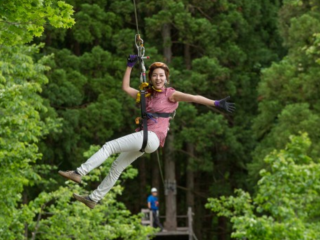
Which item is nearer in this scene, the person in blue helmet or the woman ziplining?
the woman ziplining

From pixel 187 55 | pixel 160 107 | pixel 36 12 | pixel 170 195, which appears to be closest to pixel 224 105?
pixel 160 107

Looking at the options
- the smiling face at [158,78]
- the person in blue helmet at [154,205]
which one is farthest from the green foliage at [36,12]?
the person in blue helmet at [154,205]

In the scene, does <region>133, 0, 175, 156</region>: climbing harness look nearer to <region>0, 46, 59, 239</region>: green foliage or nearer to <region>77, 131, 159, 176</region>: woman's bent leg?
<region>77, 131, 159, 176</region>: woman's bent leg

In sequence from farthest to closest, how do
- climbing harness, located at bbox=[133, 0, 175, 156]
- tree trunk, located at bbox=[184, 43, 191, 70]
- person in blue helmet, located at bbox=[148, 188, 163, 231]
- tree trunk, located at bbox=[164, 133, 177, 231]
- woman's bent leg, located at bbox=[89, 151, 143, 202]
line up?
tree trunk, located at bbox=[184, 43, 191, 70], tree trunk, located at bbox=[164, 133, 177, 231], person in blue helmet, located at bbox=[148, 188, 163, 231], woman's bent leg, located at bbox=[89, 151, 143, 202], climbing harness, located at bbox=[133, 0, 175, 156]

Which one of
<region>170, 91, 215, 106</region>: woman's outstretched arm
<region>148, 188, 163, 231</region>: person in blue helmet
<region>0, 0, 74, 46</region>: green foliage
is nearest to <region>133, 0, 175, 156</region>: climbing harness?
<region>170, 91, 215, 106</region>: woman's outstretched arm

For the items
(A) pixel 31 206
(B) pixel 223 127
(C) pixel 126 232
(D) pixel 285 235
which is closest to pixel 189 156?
(B) pixel 223 127

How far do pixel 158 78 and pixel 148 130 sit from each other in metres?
0.54

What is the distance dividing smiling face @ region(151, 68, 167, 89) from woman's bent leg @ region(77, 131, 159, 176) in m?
0.51

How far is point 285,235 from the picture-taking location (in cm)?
1500

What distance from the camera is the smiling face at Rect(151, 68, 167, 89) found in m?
9.73

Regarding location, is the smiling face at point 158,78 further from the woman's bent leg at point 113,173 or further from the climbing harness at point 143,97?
the woman's bent leg at point 113,173

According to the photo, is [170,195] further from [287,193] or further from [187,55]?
[287,193]

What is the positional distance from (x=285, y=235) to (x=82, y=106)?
16258 mm

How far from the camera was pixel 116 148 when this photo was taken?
374 inches
